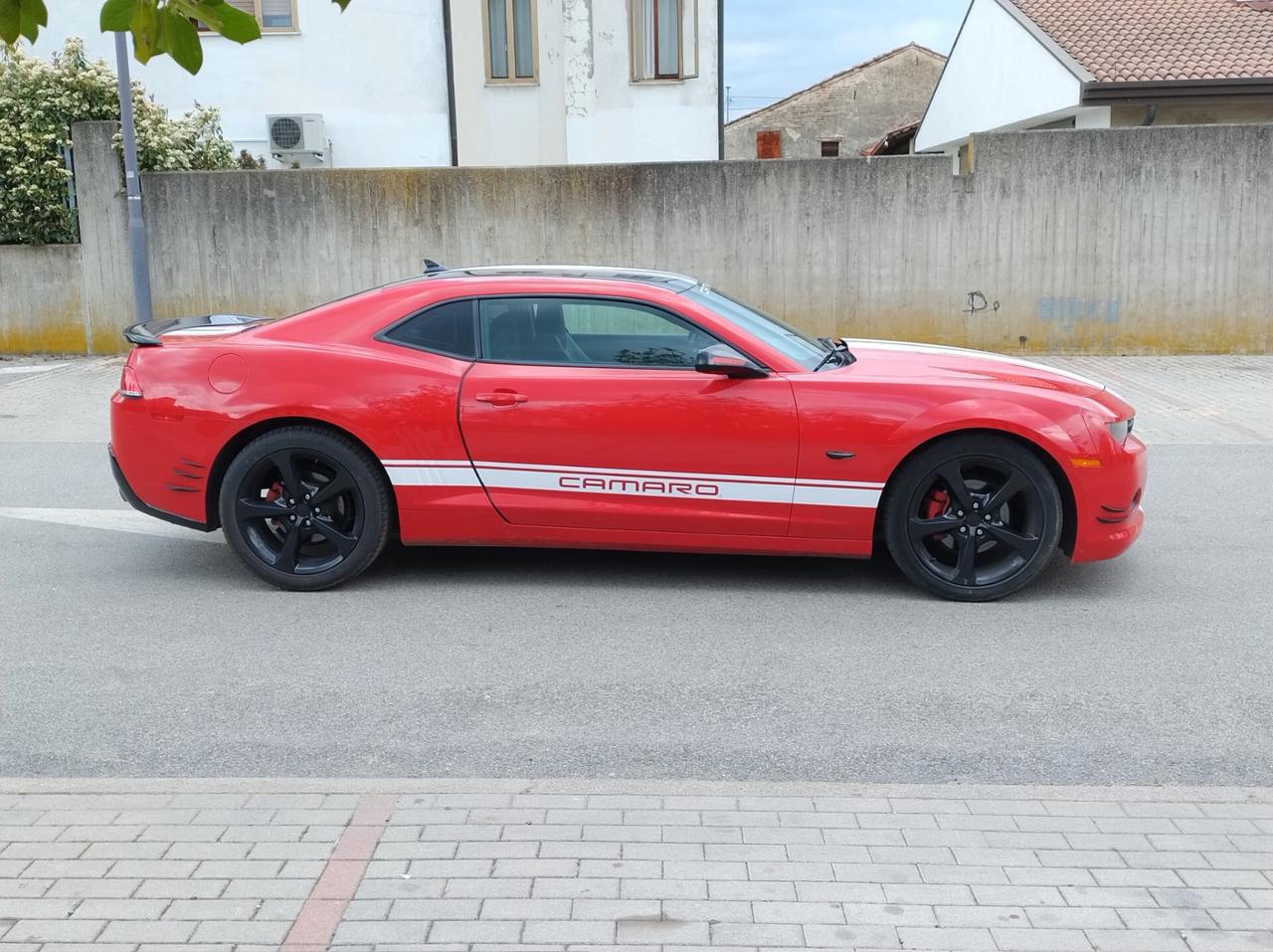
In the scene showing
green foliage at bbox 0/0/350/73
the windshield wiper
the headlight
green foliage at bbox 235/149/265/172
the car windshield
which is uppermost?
green foliage at bbox 235/149/265/172

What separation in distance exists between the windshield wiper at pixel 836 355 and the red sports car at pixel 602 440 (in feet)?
0.20

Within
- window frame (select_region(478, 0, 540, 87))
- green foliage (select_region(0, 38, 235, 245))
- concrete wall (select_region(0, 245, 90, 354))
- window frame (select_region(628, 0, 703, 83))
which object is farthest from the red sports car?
window frame (select_region(478, 0, 540, 87))

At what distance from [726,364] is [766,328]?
2.15ft

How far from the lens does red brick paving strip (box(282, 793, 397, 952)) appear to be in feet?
9.98

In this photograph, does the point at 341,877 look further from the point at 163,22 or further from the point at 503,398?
the point at 503,398

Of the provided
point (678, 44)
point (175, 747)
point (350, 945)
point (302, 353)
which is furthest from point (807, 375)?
point (678, 44)

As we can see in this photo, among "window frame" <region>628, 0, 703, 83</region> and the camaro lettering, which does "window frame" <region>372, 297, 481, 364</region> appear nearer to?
the camaro lettering

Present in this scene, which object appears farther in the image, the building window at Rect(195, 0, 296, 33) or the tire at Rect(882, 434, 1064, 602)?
the building window at Rect(195, 0, 296, 33)

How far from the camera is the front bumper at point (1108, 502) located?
18.5ft

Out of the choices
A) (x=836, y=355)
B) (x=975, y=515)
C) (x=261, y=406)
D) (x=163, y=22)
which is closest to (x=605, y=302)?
(x=836, y=355)

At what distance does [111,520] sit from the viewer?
7445 mm

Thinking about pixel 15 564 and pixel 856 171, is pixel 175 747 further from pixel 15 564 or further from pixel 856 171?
pixel 856 171

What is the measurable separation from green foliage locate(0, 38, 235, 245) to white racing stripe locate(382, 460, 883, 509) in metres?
10.9

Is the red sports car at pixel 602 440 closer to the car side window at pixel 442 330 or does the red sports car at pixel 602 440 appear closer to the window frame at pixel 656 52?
the car side window at pixel 442 330
